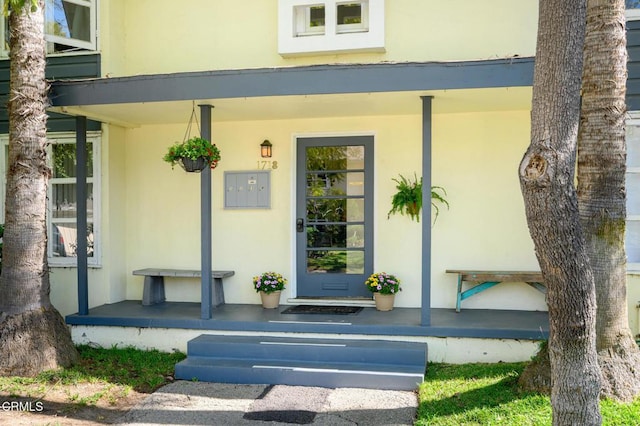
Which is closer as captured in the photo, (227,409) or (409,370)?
(227,409)

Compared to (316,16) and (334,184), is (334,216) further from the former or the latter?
(316,16)

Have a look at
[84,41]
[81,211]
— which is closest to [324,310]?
[81,211]

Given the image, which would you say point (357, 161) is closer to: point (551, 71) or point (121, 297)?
point (121, 297)

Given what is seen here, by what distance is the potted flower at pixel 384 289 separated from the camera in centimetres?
654

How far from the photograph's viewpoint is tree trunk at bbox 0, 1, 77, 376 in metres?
5.56

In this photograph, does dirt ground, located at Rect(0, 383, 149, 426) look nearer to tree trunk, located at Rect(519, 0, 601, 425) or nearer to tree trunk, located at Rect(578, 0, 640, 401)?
tree trunk, located at Rect(519, 0, 601, 425)

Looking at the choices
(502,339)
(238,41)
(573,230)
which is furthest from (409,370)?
(238,41)

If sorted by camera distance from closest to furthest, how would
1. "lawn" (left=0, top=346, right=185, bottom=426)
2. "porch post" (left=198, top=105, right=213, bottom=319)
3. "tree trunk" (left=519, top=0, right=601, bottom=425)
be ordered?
1. "tree trunk" (left=519, top=0, right=601, bottom=425)
2. "lawn" (left=0, top=346, right=185, bottom=426)
3. "porch post" (left=198, top=105, right=213, bottom=319)

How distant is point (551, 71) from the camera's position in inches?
115

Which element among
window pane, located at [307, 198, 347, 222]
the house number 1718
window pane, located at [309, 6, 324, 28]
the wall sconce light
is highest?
window pane, located at [309, 6, 324, 28]

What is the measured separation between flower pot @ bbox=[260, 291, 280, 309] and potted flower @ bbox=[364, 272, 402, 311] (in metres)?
1.08

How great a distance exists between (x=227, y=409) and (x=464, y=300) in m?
3.14

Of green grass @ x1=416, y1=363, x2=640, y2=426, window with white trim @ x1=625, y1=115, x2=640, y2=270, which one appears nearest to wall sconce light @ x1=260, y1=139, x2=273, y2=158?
green grass @ x1=416, y1=363, x2=640, y2=426

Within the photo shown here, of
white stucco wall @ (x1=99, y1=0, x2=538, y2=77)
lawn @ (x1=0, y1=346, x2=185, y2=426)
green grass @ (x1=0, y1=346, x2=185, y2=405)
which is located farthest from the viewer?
white stucco wall @ (x1=99, y1=0, x2=538, y2=77)
